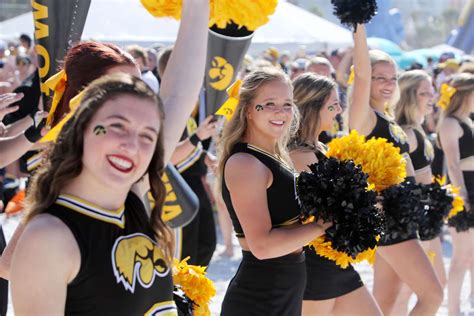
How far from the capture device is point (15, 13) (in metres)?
42.9

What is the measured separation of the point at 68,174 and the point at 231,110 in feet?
6.27

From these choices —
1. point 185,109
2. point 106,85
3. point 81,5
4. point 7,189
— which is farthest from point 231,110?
point 7,189

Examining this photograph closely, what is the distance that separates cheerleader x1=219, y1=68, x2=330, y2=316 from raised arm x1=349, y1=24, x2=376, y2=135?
1399mm

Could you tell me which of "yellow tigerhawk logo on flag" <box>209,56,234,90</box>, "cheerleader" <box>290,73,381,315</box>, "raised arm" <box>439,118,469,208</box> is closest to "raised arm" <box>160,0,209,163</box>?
"cheerleader" <box>290,73,381,315</box>

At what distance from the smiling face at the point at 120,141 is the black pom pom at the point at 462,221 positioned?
4.79 m

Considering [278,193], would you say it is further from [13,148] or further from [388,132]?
[388,132]

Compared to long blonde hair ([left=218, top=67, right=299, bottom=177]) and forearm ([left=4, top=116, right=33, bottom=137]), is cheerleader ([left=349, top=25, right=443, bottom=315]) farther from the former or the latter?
forearm ([left=4, top=116, right=33, bottom=137])

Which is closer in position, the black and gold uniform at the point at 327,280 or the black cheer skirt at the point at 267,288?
the black cheer skirt at the point at 267,288

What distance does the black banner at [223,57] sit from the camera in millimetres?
4703

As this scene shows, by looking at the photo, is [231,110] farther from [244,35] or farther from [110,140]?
[110,140]

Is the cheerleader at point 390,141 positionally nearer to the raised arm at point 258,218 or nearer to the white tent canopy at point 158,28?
the raised arm at point 258,218

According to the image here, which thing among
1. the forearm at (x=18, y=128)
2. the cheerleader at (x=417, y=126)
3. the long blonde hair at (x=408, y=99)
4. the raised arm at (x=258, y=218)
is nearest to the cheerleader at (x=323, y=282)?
the raised arm at (x=258, y=218)

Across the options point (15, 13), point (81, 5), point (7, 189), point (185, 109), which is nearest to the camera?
point (185, 109)

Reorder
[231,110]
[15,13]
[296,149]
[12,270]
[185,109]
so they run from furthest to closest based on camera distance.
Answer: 1. [15,13]
2. [296,149]
3. [231,110]
4. [185,109]
5. [12,270]
